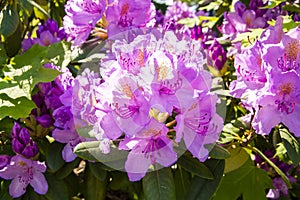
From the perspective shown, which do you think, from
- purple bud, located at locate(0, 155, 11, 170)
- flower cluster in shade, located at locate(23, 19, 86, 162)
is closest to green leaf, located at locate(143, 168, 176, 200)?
flower cluster in shade, located at locate(23, 19, 86, 162)

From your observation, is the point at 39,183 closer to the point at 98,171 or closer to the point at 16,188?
the point at 16,188

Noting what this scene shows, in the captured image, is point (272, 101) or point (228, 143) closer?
point (272, 101)

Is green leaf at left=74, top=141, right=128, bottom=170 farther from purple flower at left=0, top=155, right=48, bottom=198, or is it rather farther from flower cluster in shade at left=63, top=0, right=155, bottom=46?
flower cluster in shade at left=63, top=0, right=155, bottom=46

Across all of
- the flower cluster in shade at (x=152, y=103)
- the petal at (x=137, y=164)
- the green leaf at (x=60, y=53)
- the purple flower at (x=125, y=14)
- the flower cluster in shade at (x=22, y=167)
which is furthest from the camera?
the green leaf at (x=60, y=53)

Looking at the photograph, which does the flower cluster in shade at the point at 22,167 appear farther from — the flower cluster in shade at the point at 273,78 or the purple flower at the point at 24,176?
the flower cluster in shade at the point at 273,78

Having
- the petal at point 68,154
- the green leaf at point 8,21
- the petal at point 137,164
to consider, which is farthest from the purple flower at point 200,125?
the green leaf at point 8,21

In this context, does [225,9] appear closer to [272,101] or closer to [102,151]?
[272,101]

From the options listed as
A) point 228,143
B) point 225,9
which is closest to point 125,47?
point 228,143
